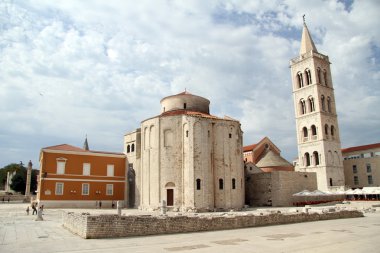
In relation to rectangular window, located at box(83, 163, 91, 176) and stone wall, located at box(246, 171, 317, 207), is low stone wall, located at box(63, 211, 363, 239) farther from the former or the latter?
rectangular window, located at box(83, 163, 91, 176)

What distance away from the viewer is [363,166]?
52.3 meters

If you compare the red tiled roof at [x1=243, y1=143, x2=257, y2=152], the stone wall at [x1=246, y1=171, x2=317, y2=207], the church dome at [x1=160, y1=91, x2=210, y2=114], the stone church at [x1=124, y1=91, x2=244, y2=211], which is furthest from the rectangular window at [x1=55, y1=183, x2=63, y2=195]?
the red tiled roof at [x1=243, y1=143, x2=257, y2=152]

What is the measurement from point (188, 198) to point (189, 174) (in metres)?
2.44

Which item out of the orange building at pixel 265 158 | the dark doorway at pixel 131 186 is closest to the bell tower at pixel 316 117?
the orange building at pixel 265 158

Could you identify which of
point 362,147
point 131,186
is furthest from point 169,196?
point 362,147

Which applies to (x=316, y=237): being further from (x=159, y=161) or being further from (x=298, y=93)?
(x=298, y=93)

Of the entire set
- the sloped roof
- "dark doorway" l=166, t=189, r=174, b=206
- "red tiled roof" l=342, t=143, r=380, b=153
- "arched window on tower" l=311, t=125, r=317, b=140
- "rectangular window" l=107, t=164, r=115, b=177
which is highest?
"arched window on tower" l=311, t=125, r=317, b=140

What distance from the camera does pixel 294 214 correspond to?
20156 millimetres

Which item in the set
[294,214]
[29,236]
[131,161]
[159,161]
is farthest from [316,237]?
[131,161]

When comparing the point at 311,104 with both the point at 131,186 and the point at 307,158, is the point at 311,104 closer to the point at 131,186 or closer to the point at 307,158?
the point at 307,158

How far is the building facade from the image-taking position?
167ft

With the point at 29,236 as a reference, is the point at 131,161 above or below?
above

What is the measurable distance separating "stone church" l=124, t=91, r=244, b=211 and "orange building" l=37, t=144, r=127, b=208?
610 cm

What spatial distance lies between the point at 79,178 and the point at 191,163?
604 inches
